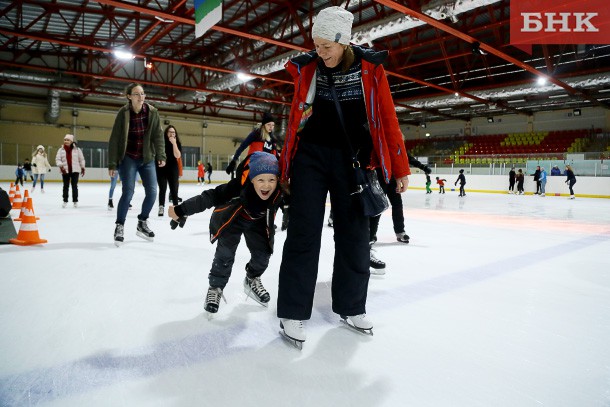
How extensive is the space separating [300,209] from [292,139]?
267 mm

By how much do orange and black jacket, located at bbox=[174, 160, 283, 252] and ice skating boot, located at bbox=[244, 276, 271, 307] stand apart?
0.31 meters

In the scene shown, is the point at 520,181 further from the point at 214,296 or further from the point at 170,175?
the point at 214,296

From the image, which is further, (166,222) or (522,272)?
(166,222)

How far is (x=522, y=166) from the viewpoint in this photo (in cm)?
1525

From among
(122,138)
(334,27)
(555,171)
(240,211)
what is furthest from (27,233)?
(555,171)

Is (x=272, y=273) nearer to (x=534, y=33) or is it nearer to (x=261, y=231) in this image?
(x=261, y=231)

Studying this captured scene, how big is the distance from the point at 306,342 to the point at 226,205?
68 cm

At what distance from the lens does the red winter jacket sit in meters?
1.43

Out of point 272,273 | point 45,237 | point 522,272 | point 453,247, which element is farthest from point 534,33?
point 45,237

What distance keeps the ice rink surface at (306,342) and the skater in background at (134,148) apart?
0.63 metres

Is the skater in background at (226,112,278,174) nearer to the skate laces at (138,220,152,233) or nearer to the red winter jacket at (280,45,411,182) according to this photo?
the skate laces at (138,220,152,233)

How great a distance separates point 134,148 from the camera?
10.8ft

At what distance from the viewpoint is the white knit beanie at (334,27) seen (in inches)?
53.7

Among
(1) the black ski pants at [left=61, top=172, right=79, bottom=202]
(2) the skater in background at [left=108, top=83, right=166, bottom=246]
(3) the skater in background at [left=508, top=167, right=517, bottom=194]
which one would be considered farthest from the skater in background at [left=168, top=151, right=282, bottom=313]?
(3) the skater in background at [left=508, top=167, right=517, bottom=194]
